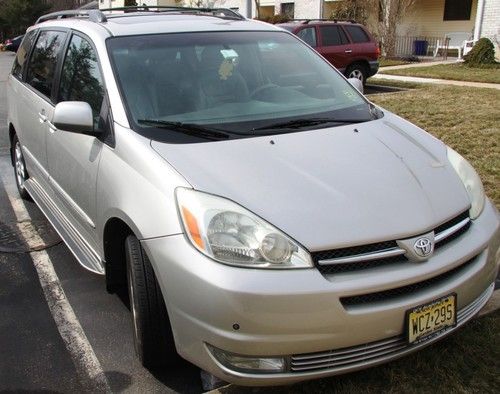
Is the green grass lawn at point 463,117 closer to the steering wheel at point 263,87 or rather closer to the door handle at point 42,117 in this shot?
the steering wheel at point 263,87

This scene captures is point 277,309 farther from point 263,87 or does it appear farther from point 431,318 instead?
point 263,87

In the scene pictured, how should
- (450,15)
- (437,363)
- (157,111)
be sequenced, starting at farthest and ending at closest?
(450,15)
(157,111)
(437,363)

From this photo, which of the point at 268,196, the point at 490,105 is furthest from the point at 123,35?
the point at 490,105

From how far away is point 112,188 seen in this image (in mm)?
2855

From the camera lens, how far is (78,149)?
134 inches

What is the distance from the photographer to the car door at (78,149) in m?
3.22

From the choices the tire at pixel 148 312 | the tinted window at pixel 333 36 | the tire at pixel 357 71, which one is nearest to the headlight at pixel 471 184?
the tire at pixel 148 312

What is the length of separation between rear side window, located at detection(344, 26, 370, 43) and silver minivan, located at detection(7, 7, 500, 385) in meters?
10.6

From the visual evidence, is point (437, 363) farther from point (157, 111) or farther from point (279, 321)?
point (157, 111)

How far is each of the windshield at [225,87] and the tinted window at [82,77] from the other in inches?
7.7

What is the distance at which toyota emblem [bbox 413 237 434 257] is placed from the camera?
7.79ft

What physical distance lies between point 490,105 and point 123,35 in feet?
26.6

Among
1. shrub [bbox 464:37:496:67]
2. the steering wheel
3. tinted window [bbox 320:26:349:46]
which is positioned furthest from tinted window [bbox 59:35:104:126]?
shrub [bbox 464:37:496:67]

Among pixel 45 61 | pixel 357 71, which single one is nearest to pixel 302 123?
pixel 45 61
